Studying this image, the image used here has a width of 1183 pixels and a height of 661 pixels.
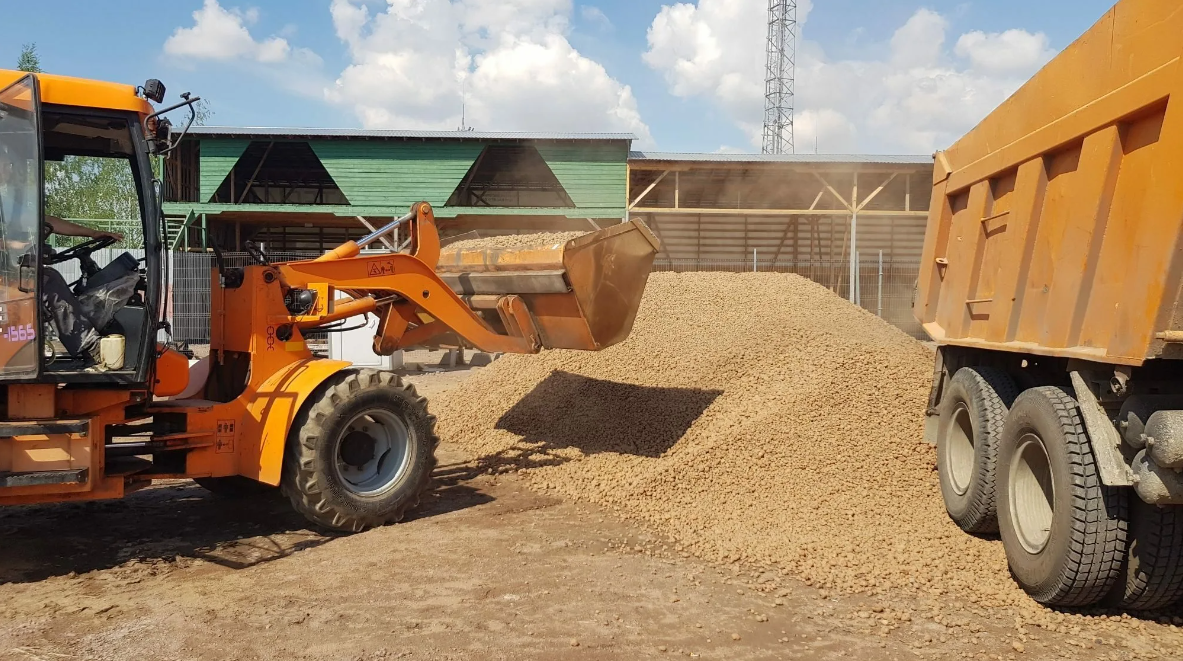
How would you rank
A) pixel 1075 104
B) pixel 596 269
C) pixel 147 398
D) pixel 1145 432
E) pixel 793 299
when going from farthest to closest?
pixel 793 299 < pixel 596 269 < pixel 147 398 < pixel 1075 104 < pixel 1145 432

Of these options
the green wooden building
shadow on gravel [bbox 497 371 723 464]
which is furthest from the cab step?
the green wooden building

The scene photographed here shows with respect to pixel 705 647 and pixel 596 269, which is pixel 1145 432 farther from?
pixel 596 269

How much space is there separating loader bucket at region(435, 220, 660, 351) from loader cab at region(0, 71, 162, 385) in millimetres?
2850

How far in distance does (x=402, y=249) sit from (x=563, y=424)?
2.69 m

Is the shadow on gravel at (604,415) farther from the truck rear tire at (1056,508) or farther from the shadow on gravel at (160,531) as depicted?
the truck rear tire at (1056,508)

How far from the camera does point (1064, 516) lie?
4.09 m

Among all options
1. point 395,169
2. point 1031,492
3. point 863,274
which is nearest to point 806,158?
point 863,274

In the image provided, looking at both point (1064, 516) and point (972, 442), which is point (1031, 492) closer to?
point (1064, 516)

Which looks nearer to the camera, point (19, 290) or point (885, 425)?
point (19, 290)

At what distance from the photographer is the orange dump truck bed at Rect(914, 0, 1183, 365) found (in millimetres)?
3568

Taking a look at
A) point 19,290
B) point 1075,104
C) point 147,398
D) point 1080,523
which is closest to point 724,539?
point 1080,523

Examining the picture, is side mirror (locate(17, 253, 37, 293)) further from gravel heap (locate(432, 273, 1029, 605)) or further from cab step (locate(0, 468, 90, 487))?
gravel heap (locate(432, 273, 1029, 605))

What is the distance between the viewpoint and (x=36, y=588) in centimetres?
466

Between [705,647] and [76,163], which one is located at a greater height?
[76,163]
